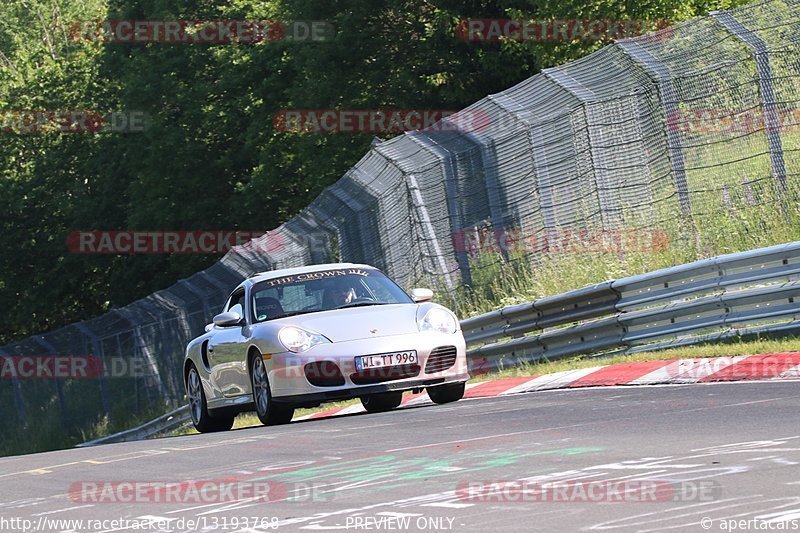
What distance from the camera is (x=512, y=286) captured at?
58.4 ft

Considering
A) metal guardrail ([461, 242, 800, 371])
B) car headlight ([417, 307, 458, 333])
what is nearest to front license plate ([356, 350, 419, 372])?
car headlight ([417, 307, 458, 333])

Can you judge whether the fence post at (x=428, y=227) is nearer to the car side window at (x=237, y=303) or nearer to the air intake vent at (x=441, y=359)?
the car side window at (x=237, y=303)

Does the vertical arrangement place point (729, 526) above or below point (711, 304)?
below

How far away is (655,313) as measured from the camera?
45.3ft

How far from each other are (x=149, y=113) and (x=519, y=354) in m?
34.6

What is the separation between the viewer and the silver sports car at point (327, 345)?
1248 centimetres

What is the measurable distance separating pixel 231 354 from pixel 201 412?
160 centimetres

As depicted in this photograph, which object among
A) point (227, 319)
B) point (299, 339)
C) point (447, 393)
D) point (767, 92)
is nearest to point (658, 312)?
point (447, 393)

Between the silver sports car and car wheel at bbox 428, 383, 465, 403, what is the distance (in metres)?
0.01

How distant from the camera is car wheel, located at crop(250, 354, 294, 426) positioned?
13.0 m

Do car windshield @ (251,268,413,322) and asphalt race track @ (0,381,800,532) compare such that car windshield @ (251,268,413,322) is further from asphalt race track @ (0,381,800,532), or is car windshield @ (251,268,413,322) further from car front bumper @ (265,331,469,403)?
asphalt race track @ (0,381,800,532)

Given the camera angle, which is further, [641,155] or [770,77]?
[641,155]

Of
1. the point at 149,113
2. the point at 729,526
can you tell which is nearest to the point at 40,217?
the point at 149,113

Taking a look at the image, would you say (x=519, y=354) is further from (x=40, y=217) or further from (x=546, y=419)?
(x=40, y=217)
